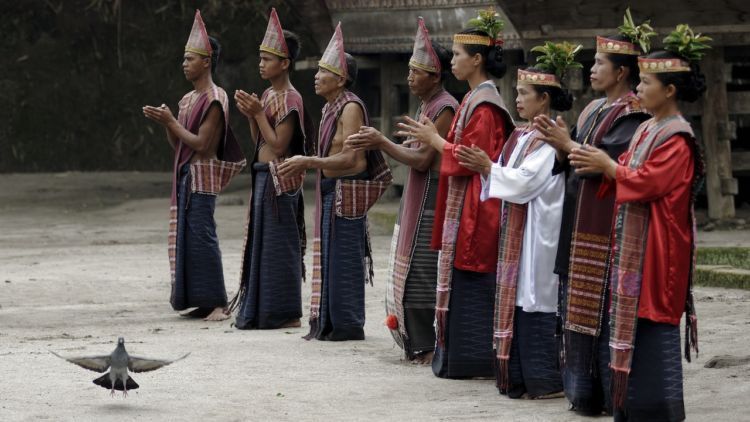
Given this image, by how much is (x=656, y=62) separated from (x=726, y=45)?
7811mm

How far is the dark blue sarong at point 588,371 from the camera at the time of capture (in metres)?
6.02

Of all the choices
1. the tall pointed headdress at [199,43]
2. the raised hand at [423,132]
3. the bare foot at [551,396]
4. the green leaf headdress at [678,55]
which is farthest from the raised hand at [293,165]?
the green leaf headdress at [678,55]

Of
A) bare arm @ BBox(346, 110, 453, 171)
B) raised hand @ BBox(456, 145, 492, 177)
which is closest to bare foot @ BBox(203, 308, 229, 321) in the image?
bare arm @ BBox(346, 110, 453, 171)

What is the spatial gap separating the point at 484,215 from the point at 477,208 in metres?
0.05

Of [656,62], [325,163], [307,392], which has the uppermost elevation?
[656,62]

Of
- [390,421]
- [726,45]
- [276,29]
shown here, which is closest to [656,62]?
[390,421]

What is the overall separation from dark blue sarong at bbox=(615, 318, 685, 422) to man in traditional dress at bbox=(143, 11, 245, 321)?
4.53 m

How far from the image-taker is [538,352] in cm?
670

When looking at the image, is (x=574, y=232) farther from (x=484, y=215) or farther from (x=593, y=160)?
(x=484, y=215)

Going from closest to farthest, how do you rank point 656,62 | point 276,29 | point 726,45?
point 656,62, point 276,29, point 726,45

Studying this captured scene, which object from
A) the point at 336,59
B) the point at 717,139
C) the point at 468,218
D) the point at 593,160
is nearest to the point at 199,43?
the point at 336,59

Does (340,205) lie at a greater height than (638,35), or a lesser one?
lesser

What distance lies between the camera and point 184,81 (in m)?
19.6

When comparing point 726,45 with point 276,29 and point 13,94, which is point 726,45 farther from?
point 13,94
